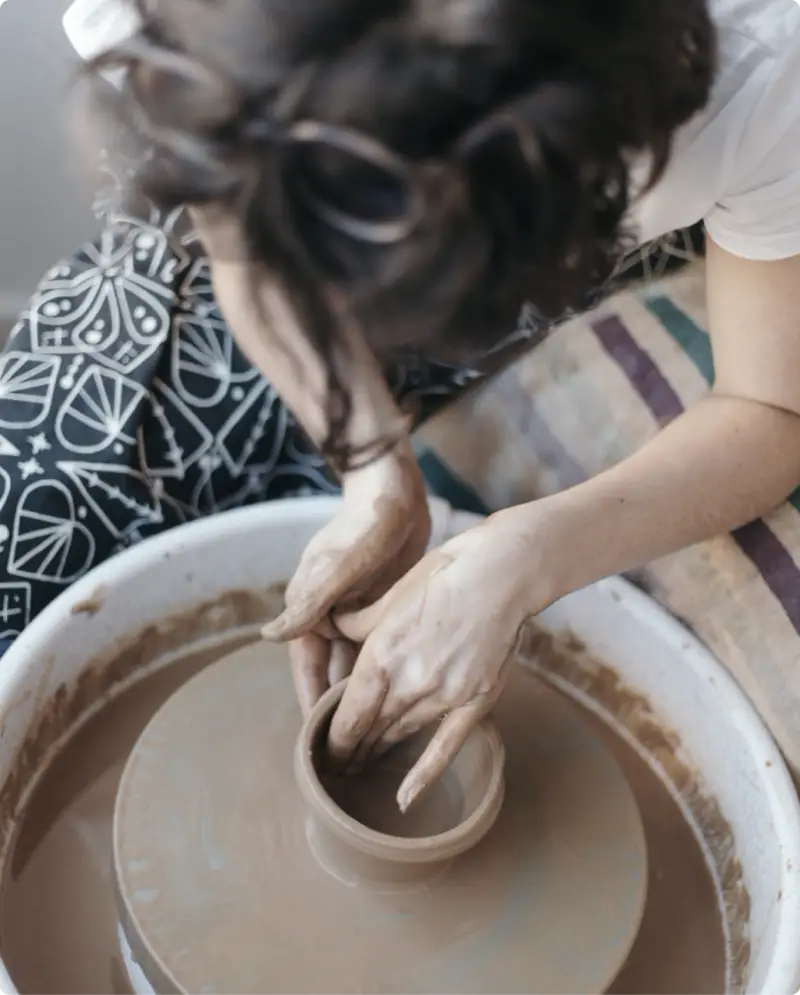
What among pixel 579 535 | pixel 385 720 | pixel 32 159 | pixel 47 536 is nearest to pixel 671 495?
pixel 579 535

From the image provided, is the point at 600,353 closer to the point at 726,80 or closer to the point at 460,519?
the point at 460,519

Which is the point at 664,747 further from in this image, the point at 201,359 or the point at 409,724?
the point at 201,359

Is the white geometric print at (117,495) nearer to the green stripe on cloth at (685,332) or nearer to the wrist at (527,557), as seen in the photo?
the wrist at (527,557)

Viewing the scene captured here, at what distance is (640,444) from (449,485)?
11.5 inches

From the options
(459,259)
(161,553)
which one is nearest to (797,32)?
(459,259)

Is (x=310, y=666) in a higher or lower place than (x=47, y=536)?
lower

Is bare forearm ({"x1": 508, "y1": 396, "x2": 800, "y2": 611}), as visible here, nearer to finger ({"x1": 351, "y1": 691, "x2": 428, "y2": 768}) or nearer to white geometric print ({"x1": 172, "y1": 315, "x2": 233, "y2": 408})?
finger ({"x1": 351, "y1": 691, "x2": 428, "y2": 768})

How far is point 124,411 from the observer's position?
4.38 feet

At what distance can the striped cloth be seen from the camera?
125 cm

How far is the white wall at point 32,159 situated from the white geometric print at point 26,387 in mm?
405

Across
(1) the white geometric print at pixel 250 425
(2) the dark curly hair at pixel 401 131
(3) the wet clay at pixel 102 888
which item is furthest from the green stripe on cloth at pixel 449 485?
(2) the dark curly hair at pixel 401 131

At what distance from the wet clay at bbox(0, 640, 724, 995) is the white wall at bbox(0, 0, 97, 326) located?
89 centimetres

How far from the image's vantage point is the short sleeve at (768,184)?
934mm

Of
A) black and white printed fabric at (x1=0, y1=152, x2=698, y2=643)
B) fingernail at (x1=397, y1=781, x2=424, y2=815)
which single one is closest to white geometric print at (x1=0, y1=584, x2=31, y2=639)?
black and white printed fabric at (x1=0, y1=152, x2=698, y2=643)
